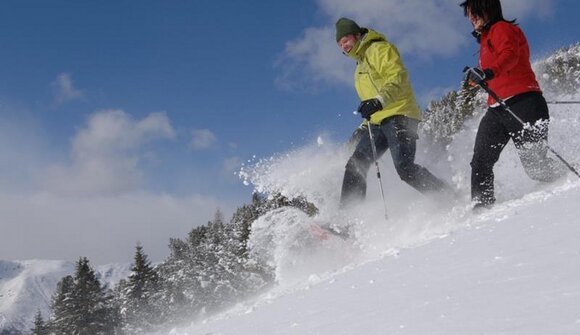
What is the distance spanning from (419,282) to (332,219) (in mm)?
4446

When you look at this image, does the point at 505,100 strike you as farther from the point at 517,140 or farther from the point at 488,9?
the point at 488,9

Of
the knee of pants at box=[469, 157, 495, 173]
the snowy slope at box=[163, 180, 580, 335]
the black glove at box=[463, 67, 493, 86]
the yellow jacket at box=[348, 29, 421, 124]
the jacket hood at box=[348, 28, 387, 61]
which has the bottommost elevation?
the snowy slope at box=[163, 180, 580, 335]

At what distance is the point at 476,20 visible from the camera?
5.95 m

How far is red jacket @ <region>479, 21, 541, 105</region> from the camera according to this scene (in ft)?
18.4

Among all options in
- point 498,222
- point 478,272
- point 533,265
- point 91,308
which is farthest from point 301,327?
point 91,308

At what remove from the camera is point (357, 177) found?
7.15m

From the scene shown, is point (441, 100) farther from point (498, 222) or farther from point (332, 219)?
point (498, 222)

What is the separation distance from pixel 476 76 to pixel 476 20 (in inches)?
29.4

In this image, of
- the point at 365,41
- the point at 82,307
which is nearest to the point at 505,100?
the point at 365,41

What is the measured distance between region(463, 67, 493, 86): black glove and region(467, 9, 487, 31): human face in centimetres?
53

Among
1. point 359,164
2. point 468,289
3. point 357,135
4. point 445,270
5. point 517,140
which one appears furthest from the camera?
point 357,135

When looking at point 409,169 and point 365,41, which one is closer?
point 409,169

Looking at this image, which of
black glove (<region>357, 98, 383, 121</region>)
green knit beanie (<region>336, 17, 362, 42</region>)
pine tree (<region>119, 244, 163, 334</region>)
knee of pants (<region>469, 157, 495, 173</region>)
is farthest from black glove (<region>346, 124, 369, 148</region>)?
pine tree (<region>119, 244, 163, 334</region>)

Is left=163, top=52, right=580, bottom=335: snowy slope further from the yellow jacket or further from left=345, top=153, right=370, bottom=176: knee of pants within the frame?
the yellow jacket
